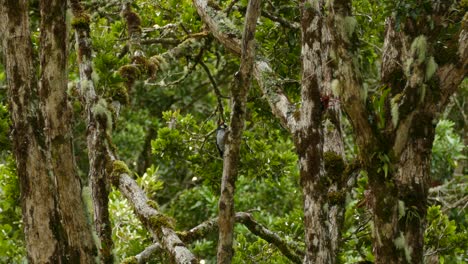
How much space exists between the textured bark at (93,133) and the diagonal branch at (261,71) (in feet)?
3.22

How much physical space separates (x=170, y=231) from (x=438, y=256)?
2500 mm

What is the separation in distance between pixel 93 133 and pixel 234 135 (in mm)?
1872

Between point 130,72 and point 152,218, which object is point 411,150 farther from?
point 130,72

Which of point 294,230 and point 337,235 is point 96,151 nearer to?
point 337,235

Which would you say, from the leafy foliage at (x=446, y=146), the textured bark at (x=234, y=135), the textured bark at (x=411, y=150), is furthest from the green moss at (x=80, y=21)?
the leafy foliage at (x=446, y=146)

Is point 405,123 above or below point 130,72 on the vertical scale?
below

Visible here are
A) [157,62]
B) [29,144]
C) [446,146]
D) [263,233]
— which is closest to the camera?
[29,144]

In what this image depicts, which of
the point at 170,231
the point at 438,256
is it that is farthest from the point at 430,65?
the point at 438,256

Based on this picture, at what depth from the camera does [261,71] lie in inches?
185

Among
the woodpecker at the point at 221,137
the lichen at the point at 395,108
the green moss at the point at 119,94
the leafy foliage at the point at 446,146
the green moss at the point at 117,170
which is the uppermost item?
the leafy foliage at the point at 446,146

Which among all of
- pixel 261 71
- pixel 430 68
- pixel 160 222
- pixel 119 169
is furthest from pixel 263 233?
pixel 430 68

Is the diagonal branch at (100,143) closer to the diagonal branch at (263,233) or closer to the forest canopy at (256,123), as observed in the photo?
the forest canopy at (256,123)

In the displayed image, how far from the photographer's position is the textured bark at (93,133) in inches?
173

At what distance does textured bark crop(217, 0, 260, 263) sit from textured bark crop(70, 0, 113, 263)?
1.36 meters
